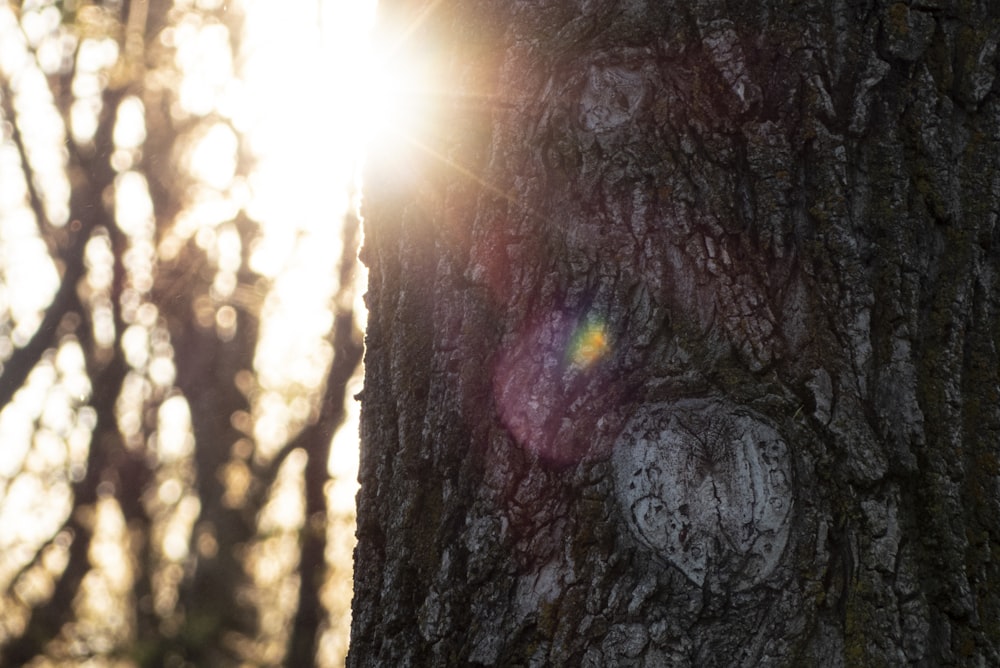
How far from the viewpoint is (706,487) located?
1.37m

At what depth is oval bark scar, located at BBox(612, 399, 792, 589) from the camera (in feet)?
4.44

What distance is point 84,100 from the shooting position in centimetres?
1054

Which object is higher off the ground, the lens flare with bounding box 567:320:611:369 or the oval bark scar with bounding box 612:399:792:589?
the lens flare with bounding box 567:320:611:369

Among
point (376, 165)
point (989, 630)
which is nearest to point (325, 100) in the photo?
point (376, 165)

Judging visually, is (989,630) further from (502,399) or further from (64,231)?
(64,231)

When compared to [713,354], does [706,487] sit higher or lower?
lower

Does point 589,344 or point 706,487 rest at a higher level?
point 589,344

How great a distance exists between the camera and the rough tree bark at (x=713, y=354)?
1.37 meters

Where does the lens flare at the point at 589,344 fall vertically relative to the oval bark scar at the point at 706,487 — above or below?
above

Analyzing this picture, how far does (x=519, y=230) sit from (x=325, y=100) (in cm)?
938

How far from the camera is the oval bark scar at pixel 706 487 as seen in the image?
1.35 m

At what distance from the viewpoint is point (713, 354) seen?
1.42 m

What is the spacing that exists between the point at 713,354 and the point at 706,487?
0.18 metres

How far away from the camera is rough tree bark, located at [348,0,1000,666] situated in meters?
1.37
